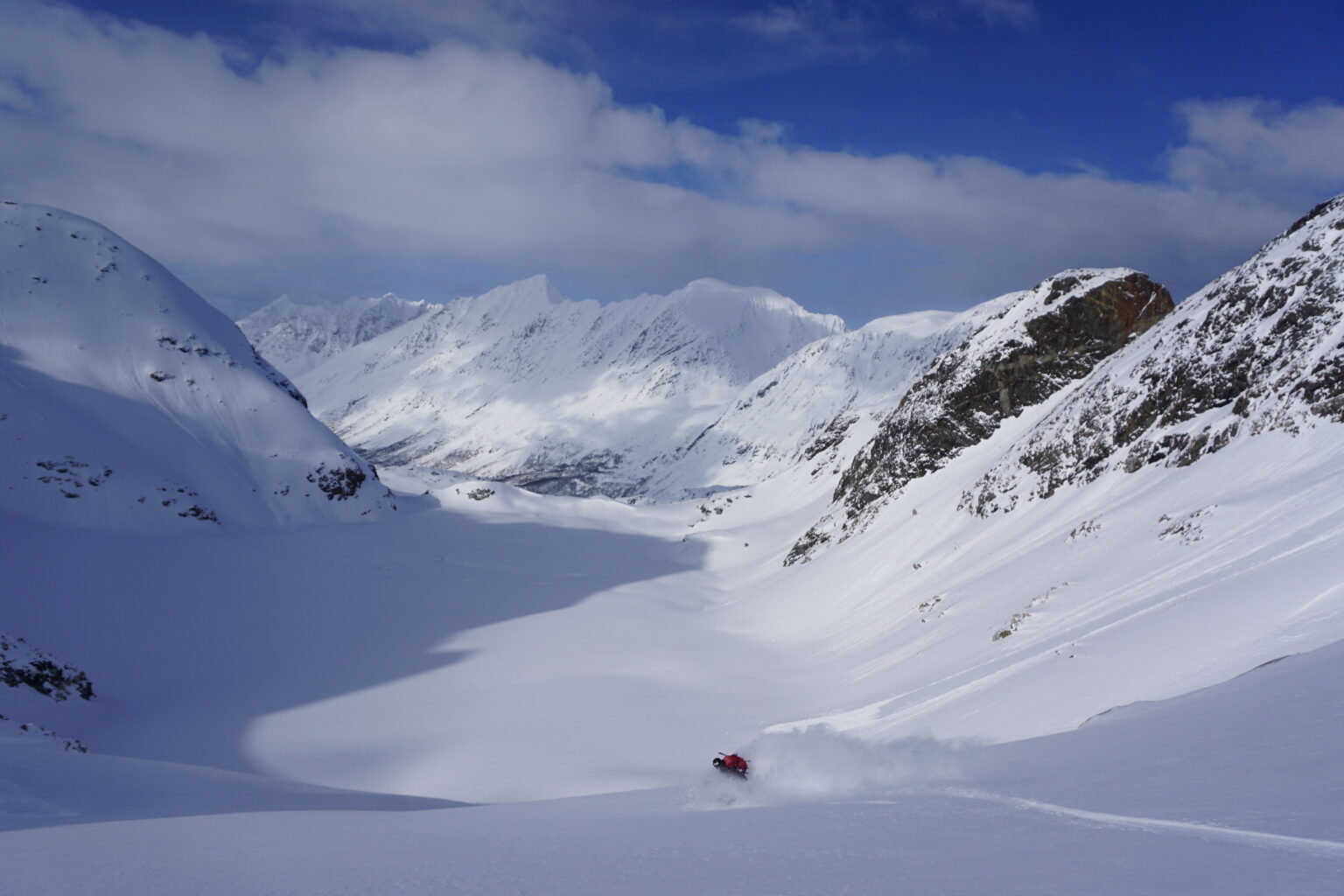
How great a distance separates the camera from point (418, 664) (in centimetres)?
3206

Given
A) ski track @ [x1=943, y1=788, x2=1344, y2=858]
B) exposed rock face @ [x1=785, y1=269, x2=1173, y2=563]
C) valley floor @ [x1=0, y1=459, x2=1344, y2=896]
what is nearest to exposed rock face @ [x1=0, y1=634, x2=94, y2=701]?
valley floor @ [x1=0, y1=459, x2=1344, y2=896]

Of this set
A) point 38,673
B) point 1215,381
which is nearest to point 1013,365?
point 1215,381

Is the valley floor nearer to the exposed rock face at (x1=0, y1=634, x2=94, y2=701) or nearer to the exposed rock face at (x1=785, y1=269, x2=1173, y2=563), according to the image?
the exposed rock face at (x1=0, y1=634, x2=94, y2=701)

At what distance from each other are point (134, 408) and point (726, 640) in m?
51.2

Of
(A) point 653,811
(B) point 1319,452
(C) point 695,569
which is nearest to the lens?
(A) point 653,811

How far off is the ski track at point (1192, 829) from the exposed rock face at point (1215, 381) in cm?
1882

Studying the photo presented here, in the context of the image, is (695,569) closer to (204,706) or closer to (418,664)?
(418,664)

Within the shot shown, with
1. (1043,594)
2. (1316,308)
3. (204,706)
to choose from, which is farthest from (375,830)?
(1316,308)

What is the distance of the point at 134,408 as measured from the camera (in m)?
57.7

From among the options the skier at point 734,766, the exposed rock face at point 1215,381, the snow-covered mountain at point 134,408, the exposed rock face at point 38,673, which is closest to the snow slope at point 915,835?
the skier at point 734,766

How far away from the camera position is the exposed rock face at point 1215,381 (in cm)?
2145

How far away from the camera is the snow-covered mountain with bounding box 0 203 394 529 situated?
47312 mm

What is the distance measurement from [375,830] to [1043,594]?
60.6 ft

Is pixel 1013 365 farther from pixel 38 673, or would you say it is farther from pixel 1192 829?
pixel 38 673
